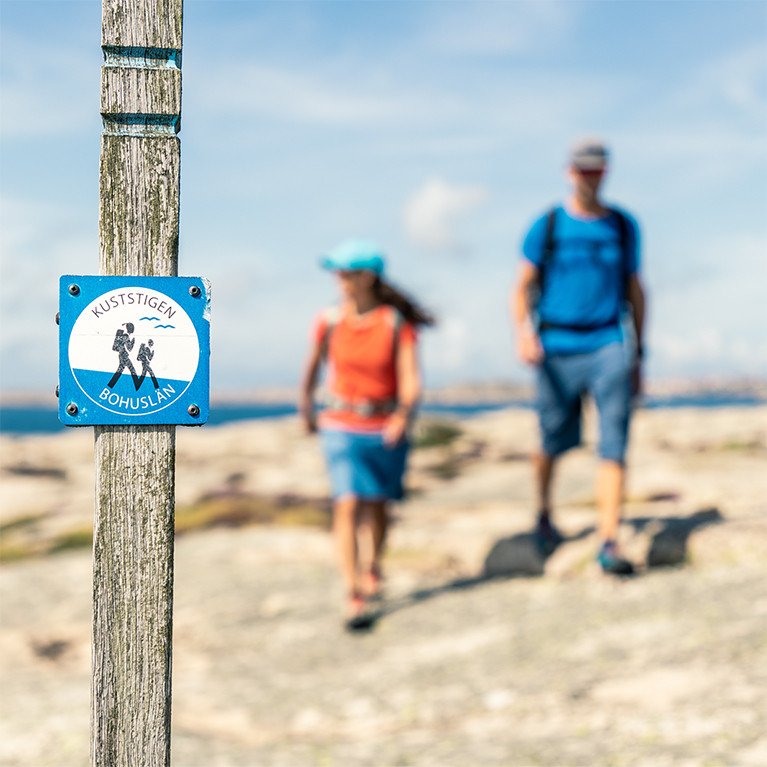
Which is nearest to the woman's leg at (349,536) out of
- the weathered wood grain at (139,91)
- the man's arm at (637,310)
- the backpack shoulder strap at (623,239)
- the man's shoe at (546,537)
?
the man's shoe at (546,537)

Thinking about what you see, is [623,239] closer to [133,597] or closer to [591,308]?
[591,308]

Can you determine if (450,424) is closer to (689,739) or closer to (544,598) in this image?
(544,598)

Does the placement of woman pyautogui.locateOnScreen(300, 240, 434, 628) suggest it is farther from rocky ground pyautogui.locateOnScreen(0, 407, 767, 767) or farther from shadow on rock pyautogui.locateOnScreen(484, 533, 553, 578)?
shadow on rock pyautogui.locateOnScreen(484, 533, 553, 578)

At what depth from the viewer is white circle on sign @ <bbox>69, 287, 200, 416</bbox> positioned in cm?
249

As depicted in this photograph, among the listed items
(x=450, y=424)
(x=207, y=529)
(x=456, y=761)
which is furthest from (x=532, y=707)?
(x=450, y=424)

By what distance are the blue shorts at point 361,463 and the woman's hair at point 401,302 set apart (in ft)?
3.44

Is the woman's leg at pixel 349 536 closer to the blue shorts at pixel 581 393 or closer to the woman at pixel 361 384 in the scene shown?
the woman at pixel 361 384

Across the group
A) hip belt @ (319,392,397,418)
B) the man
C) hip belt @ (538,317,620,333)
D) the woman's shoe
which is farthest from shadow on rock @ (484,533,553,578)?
hip belt @ (538,317,620,333)

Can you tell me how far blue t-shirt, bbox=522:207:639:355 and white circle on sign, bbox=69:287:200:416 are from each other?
485 centimetres

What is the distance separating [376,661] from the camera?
655cm

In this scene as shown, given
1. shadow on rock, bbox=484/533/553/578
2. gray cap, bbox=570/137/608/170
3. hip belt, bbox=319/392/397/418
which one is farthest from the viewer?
shadow on rock, bbox=484/533/553/578

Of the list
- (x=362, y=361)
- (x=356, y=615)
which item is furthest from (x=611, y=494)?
(x=356, y=615)

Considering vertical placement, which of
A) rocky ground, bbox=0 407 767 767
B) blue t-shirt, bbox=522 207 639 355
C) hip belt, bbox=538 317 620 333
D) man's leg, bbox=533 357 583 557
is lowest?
rocky ground, bbox=0 407 767 767

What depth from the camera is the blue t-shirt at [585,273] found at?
22.3 feet
